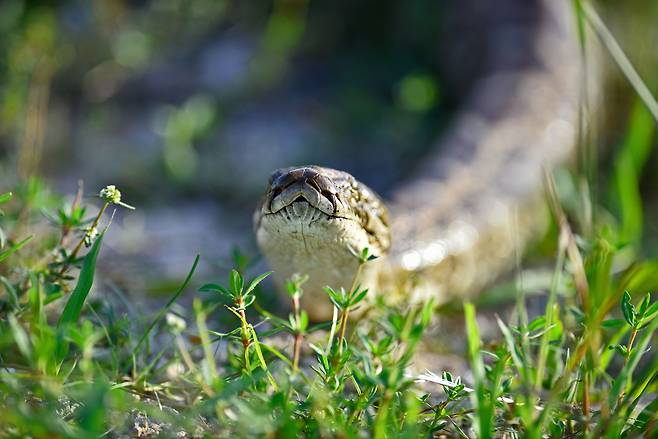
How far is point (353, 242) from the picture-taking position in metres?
3.26

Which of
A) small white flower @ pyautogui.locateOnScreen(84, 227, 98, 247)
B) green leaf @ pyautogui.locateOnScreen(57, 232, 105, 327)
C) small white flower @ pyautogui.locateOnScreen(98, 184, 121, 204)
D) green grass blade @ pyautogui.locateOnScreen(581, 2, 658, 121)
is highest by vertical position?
green grass blade @ pyautogui.locateOnScreen(581, 2, 658, 121)

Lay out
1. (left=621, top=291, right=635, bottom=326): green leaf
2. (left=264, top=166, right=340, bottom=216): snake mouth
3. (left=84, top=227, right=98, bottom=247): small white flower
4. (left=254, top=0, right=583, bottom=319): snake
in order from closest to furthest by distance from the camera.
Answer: (left=621, top=291, right=635, bottom=326): green leaf → (left=84, top=227, right=98, bottom=247): small white flower → (left=264, top=166, right=340, bottom=216): snake mouth → (left=254, top=0, right=583, bottom=319): snake

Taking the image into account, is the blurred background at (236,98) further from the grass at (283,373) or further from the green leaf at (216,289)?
the green leaf at (216,289)

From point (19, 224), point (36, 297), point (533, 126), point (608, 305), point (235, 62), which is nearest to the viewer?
point (36, 297)

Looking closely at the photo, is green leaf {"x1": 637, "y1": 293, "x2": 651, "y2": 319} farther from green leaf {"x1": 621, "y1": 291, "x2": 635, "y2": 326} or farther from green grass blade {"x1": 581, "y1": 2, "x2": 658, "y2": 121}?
green grass blade {"x1": 581, "y1": 2, "x2": 658, "y2": 121}

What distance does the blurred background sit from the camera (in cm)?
495

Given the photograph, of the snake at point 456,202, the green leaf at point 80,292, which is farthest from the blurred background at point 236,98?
the green leaf at point 80,292

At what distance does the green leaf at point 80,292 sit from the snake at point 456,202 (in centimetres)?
79

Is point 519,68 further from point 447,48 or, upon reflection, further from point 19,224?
point 19,224

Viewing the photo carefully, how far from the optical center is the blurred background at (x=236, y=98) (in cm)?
495

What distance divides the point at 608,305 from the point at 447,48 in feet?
14.5

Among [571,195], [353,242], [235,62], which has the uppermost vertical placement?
[235,62]

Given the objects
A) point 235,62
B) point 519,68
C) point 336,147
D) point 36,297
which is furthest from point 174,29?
point 36,297

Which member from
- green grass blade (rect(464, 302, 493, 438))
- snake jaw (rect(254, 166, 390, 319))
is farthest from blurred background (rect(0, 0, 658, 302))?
green grass blade (rect(464, 302, 493, 438))
